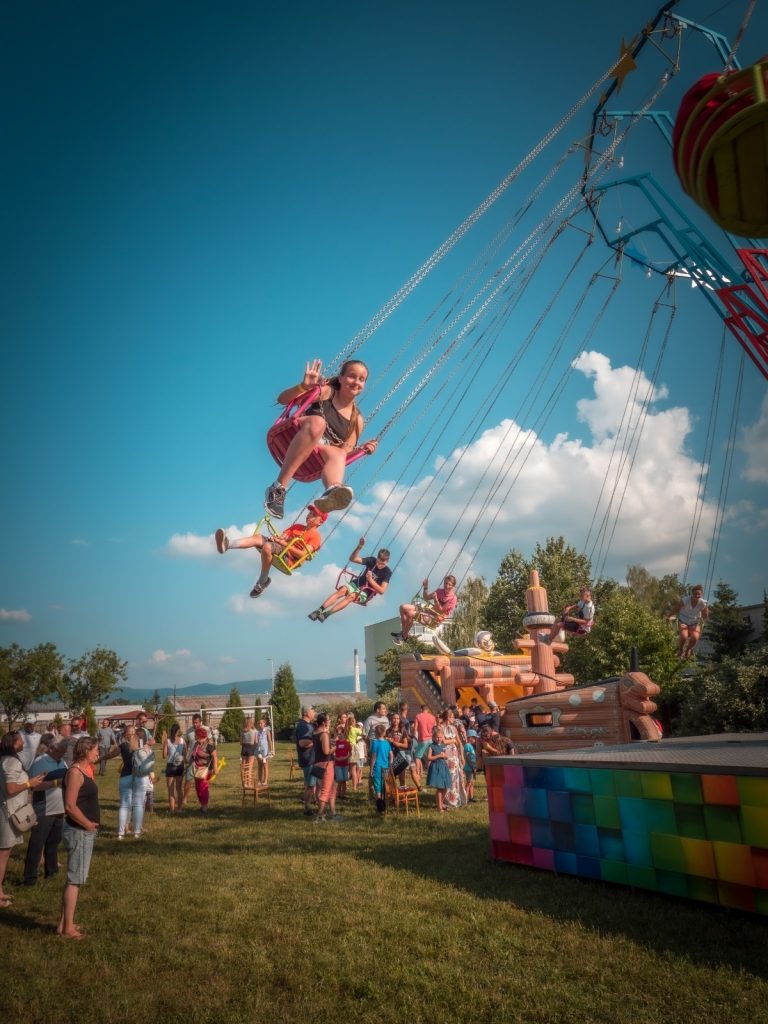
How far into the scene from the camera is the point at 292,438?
21.9 feet

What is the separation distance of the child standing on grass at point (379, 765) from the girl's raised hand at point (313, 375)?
7.46 m

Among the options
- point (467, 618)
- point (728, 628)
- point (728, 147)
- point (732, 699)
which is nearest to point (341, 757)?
point (732, 699)

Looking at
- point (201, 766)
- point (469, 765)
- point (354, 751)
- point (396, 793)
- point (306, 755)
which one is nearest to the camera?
point (396, 793)

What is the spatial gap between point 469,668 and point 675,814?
16000mm

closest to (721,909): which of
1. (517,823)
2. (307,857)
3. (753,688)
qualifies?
(517,823)

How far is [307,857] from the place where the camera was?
324 inches

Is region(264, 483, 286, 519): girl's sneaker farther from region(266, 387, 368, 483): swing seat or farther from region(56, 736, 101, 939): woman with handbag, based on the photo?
region(56, 736, 101, 939): woman with handbag

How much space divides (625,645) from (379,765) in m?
21.1

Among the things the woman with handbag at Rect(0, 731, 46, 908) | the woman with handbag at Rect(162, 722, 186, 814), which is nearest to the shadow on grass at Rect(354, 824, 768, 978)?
the woman with handbag at Rect(0, 731, 46, 908)

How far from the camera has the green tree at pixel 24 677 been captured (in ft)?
145

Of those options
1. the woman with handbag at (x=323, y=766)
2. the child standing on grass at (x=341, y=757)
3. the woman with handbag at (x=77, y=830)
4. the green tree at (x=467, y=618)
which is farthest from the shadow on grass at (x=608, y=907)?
the green tree at (x=467, y=618)

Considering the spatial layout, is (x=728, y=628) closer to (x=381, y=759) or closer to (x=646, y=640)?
(x=646, y=640)

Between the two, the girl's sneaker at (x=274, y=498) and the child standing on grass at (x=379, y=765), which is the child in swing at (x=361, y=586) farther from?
the child standing on grass at (x=379, y=765)

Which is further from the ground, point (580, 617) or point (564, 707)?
point (580, 617)
